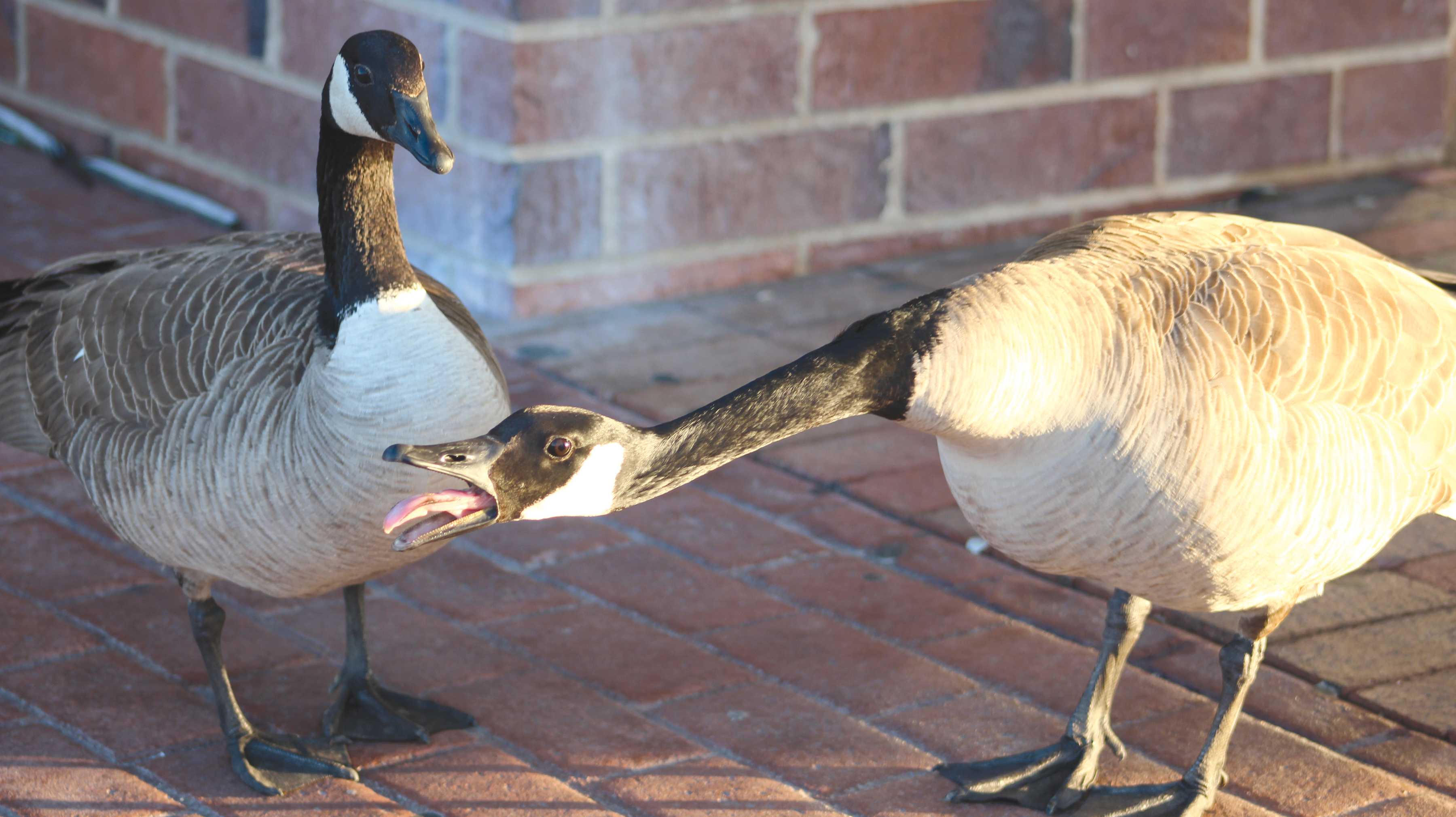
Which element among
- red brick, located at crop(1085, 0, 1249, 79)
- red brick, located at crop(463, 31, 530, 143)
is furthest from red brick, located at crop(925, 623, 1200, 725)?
red brick, located at crop(1085, 0, 1249, 79)

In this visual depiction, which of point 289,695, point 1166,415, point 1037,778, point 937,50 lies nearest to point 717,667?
point 1037,778

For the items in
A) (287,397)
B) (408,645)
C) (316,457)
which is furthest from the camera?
(408,645)

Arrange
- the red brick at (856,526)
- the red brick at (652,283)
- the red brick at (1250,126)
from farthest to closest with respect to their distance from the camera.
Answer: the red brick at (1250,126) → the red brick at (652,283) → the red brick at (856,526)

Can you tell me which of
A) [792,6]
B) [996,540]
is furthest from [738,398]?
[792,6]

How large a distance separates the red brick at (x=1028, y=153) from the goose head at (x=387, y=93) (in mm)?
3187

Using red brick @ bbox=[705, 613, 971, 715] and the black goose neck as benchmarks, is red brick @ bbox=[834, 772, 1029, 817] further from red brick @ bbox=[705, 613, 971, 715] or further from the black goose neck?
the black goose neck

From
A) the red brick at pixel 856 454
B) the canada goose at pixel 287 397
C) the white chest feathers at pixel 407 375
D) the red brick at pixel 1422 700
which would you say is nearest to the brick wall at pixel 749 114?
the red brick at pixel 856 454

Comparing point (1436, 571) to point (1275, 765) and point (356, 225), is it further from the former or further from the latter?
point (356, 225)

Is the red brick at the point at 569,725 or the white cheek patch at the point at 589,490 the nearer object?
the white cheek patch at the point at 589,490

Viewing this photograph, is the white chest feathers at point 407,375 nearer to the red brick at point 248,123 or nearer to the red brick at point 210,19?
the red brick at point 248,123

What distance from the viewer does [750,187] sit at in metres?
5.79

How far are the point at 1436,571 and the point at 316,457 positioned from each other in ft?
8.70

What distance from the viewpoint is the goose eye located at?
226 cm

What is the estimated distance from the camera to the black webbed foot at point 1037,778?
3.12 m
